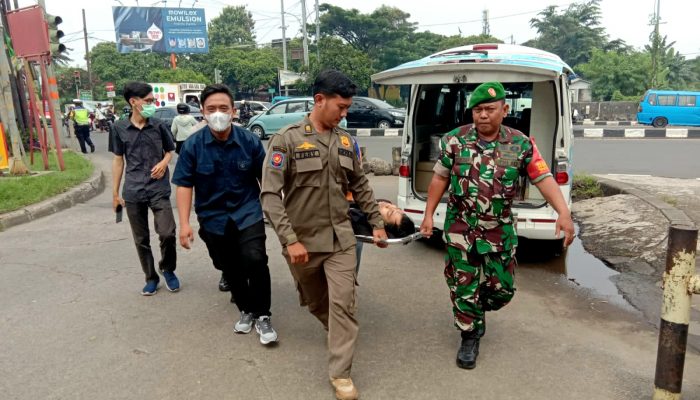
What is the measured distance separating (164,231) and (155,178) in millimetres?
413

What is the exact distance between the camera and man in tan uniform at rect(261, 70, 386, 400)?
267 cm

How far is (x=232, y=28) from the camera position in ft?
197

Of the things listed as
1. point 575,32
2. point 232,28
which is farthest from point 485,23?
point 232,28

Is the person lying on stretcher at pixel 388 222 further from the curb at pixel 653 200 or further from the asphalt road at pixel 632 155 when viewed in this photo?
the asphalt road at pixel 632 155

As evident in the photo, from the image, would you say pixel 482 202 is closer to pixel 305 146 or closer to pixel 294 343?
pixel 305 146

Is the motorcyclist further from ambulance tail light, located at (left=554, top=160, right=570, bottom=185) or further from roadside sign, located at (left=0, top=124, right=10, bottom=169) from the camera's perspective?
ambulance tail light, located at (left=554, top=160, right=570, bottom=185)

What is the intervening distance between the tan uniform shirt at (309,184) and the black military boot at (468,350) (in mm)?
903

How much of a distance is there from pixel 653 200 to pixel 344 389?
510 cm

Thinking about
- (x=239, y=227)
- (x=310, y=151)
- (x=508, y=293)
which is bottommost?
(x=508, y=293)

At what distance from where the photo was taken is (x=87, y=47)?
44.7 m

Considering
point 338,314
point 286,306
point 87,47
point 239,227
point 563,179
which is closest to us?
point 338,314

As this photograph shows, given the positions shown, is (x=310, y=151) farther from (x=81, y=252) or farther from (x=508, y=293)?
(x=81, y=252)

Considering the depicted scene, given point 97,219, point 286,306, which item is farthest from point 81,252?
point 286,306

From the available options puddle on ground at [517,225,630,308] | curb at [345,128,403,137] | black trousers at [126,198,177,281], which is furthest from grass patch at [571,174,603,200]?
curb at [345,128,403,137]
